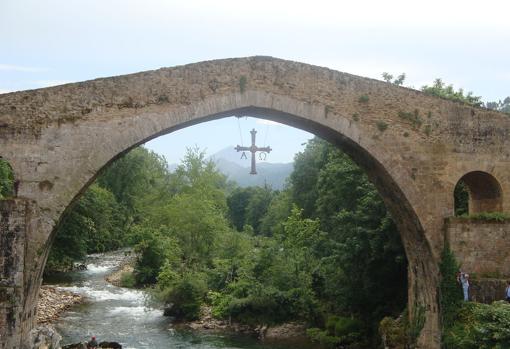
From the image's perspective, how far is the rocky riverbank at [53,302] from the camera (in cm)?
1910

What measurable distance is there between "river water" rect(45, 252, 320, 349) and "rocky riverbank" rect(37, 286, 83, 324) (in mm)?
318

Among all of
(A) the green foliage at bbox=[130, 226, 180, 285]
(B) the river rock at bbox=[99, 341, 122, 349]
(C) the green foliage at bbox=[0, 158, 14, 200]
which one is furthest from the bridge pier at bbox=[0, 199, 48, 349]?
(A) the green foliage at bbox=[130, 226, 180, 285]

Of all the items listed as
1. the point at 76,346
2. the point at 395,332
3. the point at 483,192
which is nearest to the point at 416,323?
the point at 395,332

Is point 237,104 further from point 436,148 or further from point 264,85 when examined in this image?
point 436,148

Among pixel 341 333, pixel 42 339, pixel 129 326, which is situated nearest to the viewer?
pixel 42 339

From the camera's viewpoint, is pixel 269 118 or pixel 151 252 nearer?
pixel 269 118

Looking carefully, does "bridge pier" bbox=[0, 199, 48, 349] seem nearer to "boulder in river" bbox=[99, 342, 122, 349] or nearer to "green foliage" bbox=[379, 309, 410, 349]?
"boulder in river" bbox=[99, 342, 122, 349]

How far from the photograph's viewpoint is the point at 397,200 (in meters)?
12.8

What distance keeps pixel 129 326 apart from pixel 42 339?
6.77m

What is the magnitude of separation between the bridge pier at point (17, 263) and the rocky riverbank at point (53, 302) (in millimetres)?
8968

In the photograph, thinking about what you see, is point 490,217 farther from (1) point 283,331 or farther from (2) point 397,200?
(1) point 283,331

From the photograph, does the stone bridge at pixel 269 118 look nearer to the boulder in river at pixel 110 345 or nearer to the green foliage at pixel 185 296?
the boulder in river at pixel 110 345

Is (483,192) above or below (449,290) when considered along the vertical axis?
above

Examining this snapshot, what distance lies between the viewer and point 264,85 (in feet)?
38.3
